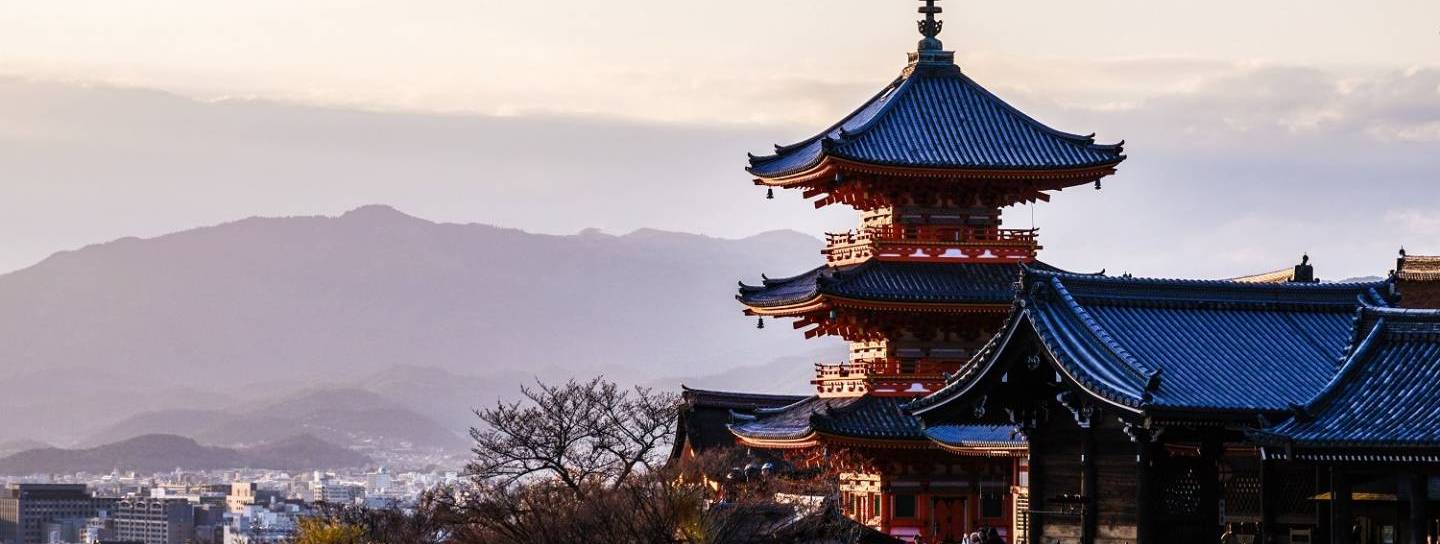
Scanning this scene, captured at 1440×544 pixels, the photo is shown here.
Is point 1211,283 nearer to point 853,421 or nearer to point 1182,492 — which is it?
point 1182,492

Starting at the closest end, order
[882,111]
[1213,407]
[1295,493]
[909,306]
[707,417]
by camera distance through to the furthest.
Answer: [1213,407] → [1295,493] → [909,306] → [882,111] → [707,417]

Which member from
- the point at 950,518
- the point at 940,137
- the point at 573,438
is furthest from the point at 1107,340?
the point at 573,438

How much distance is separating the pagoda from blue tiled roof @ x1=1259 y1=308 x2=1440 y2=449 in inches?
714

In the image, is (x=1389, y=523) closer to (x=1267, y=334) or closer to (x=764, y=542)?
(x=1267, y=334)

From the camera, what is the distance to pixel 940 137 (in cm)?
5881

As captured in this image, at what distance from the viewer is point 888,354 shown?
5853 centimetres

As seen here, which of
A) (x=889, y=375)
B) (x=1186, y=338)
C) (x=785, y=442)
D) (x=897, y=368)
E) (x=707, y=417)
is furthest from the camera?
(x=707, y=417)

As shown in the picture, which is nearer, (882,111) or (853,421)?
(853,421)

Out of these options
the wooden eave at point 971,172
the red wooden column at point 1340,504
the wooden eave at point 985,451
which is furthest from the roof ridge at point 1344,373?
the wooden eave at point 971,172

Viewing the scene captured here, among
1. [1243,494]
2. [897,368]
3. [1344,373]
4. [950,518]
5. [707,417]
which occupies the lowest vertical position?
[950,518]

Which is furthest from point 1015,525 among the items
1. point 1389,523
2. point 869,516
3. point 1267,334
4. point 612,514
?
point 1389,523

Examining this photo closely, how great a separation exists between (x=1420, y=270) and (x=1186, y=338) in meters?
26.5

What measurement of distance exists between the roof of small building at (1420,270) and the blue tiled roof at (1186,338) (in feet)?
72.8

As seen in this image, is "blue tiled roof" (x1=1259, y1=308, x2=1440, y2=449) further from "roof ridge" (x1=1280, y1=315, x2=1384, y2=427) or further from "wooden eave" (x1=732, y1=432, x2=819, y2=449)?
"wooden eave" (x1=732, y1=432, x2=819, y2=449)
